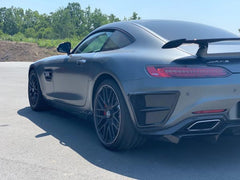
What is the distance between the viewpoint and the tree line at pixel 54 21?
351 feet

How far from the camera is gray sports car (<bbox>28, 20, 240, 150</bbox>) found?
10.9ft

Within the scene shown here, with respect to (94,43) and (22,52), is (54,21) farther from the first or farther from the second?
(94,43)

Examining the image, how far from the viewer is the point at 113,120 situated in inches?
157

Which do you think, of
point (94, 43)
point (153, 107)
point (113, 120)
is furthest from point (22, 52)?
point (153, 107)

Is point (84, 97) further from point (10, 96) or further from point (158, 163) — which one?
point (10, 96)

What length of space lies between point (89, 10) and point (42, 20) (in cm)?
1635

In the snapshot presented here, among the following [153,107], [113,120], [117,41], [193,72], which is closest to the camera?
[193,72]

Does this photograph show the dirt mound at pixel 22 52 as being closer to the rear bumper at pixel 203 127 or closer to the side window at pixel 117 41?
the side window at pixel 117 41

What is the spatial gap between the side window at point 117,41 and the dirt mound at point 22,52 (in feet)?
107

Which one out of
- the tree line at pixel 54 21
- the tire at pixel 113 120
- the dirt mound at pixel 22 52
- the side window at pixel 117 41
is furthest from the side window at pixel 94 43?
the tree line at pixel 54 21

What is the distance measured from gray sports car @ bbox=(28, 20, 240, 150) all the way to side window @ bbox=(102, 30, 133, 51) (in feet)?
0.04

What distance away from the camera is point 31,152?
13.2 feet

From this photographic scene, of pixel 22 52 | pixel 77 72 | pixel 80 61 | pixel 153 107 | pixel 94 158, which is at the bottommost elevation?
pixel 22 52

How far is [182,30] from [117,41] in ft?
2.41
